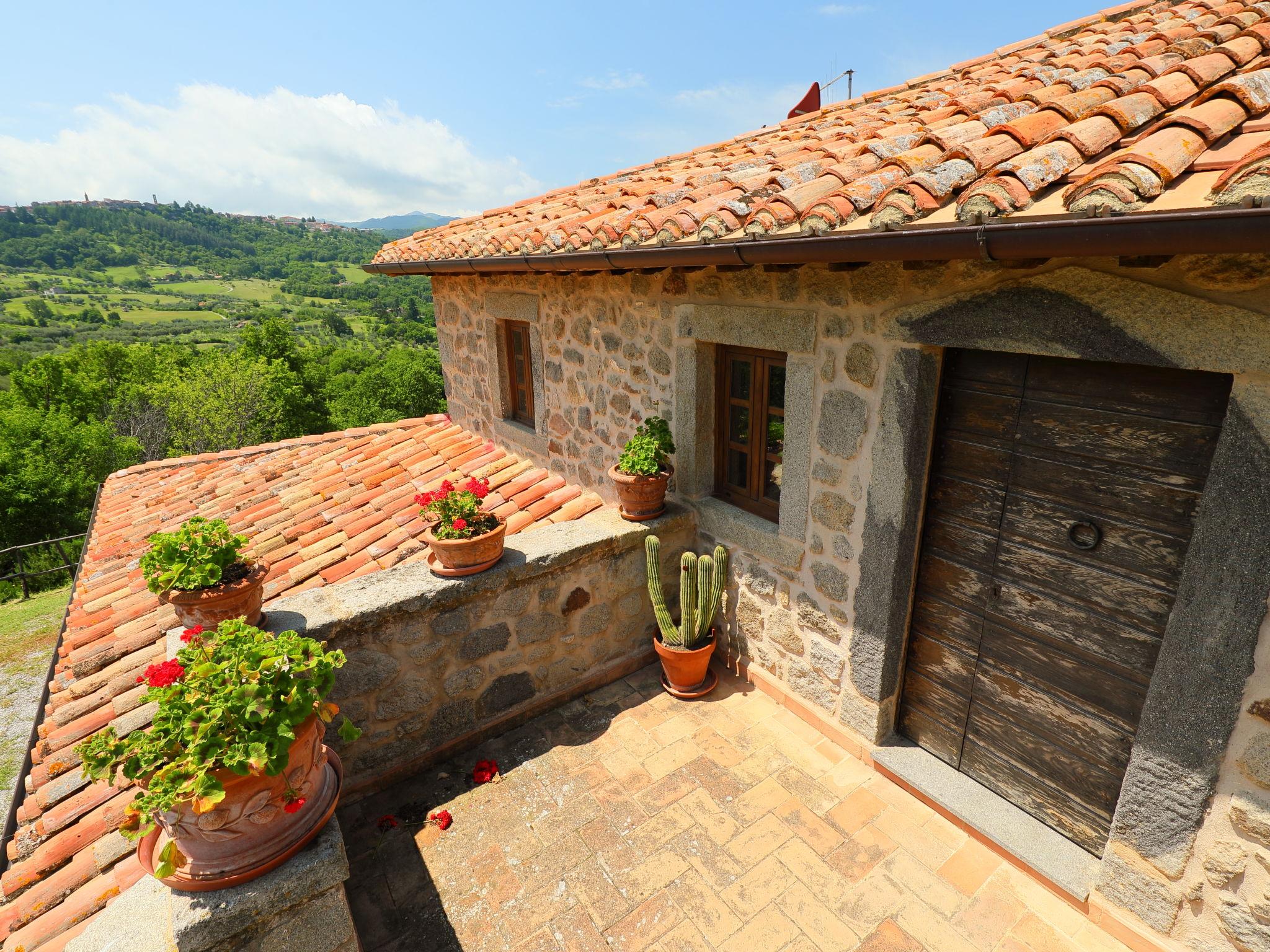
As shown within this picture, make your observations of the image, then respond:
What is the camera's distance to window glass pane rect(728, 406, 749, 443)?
13.9 ft

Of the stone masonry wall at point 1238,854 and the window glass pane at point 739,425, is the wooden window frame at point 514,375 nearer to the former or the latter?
the window glass pane at point 739,425

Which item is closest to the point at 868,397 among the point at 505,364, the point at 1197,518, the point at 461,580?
the point at 1197,518

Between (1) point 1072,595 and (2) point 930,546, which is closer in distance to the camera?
(1) point 1072,595

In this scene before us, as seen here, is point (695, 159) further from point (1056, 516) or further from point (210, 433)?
point (210, 433)

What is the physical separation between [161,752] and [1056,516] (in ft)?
11.9

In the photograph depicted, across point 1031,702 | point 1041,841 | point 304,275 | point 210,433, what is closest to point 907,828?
point 1041,841

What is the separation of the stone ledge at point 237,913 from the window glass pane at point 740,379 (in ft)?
10.8

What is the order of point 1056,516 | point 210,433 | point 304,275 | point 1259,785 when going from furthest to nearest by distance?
1. point 304,275
2. point 210,433
3. point 1056,516
4. point 1259,785

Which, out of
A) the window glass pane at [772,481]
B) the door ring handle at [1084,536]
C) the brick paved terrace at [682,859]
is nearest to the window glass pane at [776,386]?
the window glass pane at [772,481]

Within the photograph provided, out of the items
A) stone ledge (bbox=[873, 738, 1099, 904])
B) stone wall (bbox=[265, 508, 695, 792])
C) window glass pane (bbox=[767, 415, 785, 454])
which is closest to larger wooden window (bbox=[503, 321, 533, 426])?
stone wall (bbox=[265, 508, 695, 792])

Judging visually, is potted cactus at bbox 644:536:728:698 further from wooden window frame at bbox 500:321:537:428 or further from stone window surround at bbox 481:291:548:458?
wooden window frame at bbox 500:321:537:428

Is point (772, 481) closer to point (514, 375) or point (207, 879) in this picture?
point (207, 879)

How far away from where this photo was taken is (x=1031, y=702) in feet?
9.86

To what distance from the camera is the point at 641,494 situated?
4352 mm
